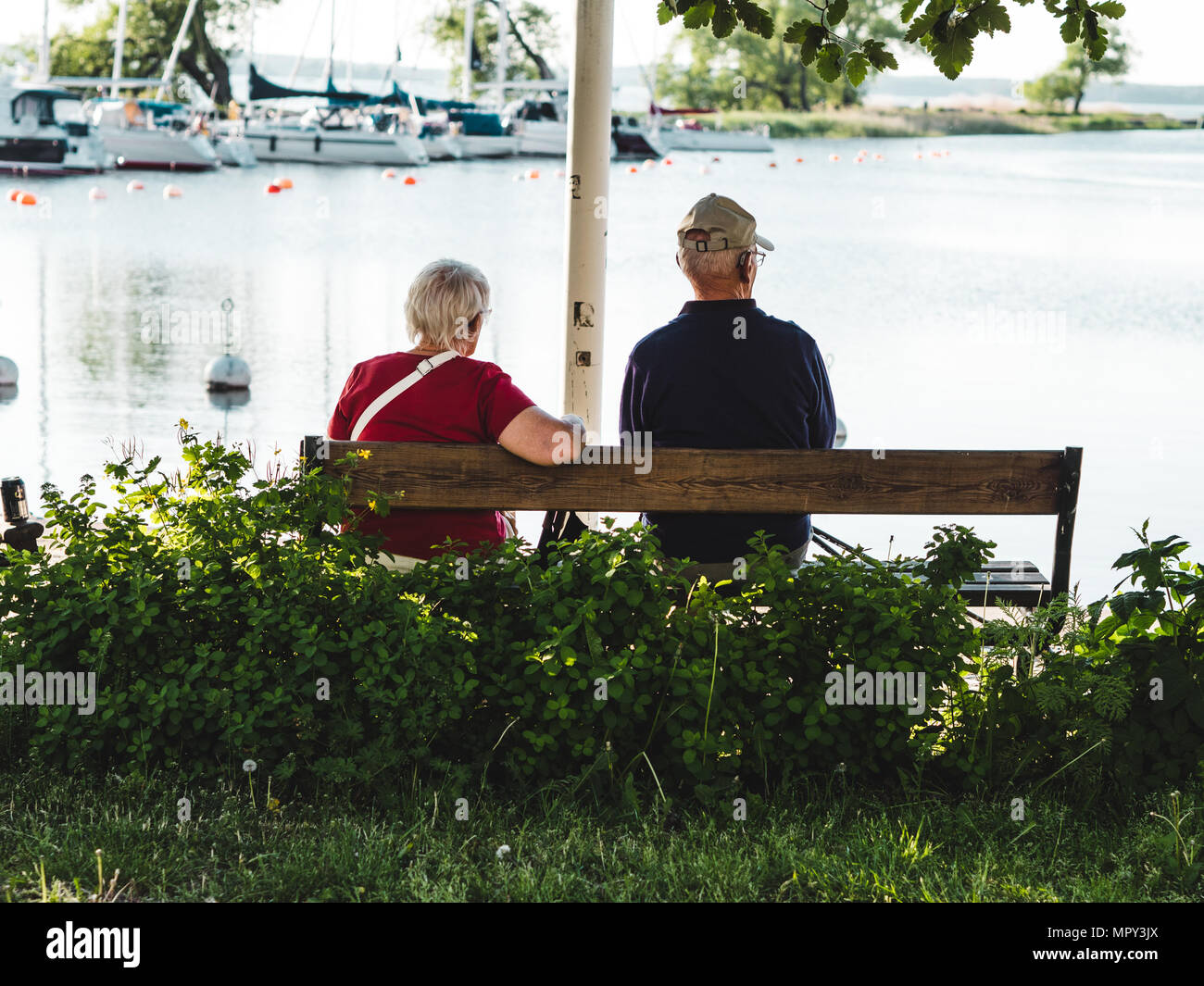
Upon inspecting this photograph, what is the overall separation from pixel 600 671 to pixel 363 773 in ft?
2.01

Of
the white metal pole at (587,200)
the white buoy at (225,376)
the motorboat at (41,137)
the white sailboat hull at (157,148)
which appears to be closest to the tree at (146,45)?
the white sailboat hull at (157,148)

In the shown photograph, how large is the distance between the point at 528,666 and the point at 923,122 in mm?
82494

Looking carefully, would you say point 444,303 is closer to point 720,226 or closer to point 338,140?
point 720,226

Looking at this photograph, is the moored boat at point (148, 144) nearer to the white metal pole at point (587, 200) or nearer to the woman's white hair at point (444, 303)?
the white metal pole at point (587, 200)

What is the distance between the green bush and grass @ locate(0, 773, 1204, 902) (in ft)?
0.31

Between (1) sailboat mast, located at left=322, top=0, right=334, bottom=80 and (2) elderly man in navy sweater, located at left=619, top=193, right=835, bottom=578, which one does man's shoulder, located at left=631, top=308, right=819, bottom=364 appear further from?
(1) sailboat mast, located at left=322, top=0, right=334, bottom=80

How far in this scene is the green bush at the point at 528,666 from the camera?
3434 millimetres

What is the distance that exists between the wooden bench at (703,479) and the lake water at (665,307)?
2936 millimetres

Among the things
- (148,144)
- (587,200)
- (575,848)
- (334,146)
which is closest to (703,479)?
(575,848)

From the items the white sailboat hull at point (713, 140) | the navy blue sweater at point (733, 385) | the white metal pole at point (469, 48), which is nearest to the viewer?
the navy blue sweater at point (733, 385)

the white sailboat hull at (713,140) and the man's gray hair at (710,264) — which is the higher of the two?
the white sailboat hull at (713,140)

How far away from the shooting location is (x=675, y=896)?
10.0 ft

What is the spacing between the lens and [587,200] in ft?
17.2

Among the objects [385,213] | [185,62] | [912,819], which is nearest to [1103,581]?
[912,819]
